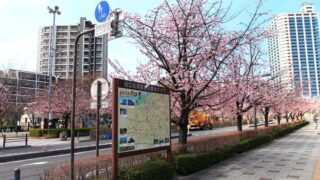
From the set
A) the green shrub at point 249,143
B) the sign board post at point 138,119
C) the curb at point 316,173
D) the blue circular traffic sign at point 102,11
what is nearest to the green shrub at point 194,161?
the sign board post at point 138,119

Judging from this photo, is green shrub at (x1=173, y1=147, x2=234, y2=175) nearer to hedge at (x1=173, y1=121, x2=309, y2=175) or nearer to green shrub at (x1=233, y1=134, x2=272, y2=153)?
hedge at (x1=173, y1=121, x2=309, y2=175)

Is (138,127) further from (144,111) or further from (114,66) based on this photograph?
(114,66)

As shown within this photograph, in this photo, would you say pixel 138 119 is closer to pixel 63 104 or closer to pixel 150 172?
pixel 150 172

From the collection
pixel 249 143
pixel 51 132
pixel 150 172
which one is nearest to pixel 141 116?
pixel 150 172

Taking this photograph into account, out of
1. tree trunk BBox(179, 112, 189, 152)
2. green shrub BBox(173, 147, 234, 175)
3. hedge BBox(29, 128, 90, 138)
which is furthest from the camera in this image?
hedge BBox(29, 128, 90, 138)

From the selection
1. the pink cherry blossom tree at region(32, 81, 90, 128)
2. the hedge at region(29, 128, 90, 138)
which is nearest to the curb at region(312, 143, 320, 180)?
the hedge at region(29, 128, 90, 138)

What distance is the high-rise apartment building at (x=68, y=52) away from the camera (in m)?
104

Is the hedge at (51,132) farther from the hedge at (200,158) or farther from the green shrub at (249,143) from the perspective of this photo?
the hedge at (200,158)

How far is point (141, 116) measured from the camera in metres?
7.48

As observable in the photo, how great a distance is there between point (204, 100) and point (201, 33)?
2.57 meters

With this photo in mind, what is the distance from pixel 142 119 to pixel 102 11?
280 centimetres

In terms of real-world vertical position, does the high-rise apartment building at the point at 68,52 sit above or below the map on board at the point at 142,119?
above

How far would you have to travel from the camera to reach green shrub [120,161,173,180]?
6.69 meters

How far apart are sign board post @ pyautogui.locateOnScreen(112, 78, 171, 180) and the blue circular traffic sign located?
1574 millimetres
